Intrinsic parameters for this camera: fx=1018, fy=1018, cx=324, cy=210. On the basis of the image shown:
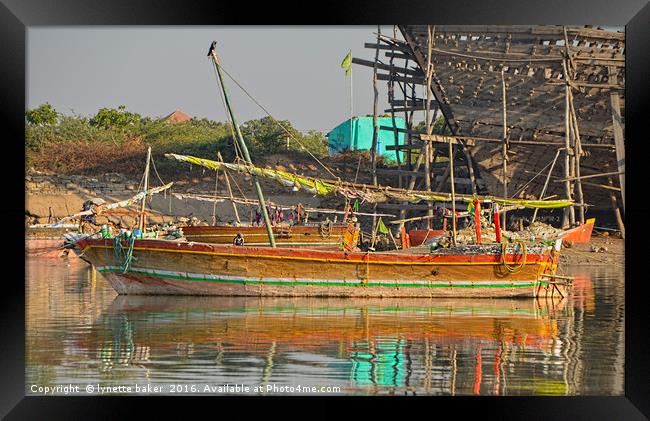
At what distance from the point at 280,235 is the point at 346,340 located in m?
11.9

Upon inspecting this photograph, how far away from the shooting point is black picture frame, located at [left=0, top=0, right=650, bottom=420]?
29.5ft

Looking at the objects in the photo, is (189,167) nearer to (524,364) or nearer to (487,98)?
(487,98)

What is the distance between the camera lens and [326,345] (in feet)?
43.8

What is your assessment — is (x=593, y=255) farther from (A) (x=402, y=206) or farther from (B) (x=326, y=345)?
(B) (x=326, y=345)

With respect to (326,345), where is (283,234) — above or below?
above

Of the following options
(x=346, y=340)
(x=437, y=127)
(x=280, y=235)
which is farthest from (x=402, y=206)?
(x=346, y=340)

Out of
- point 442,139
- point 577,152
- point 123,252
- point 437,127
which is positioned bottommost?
point 123,252

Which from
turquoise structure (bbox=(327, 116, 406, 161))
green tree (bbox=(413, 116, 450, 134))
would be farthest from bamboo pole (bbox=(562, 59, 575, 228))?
green tree (bbox=(413, 116, 450, 134))

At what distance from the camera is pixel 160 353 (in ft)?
41.3

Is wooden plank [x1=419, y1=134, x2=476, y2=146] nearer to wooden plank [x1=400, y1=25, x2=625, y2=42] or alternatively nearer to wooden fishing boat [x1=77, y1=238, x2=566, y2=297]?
wooden plank [x1=400, y1=25, x2=625, y2=42]

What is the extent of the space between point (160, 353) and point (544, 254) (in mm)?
9198
